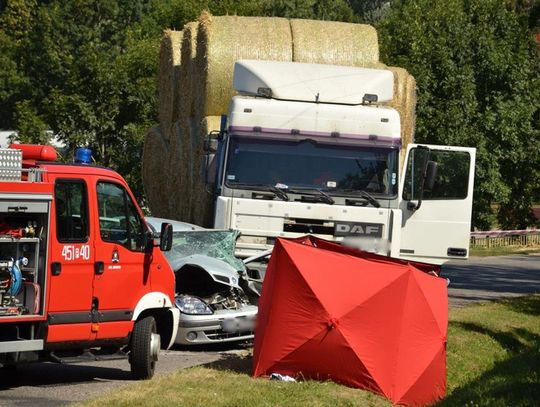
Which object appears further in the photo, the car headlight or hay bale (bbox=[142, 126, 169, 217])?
hay bale (bbox=[142, 126, 169, 217])

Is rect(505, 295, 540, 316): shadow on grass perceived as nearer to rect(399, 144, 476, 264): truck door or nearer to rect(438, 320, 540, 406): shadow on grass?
rect(399, 144, 476, 264): truck door

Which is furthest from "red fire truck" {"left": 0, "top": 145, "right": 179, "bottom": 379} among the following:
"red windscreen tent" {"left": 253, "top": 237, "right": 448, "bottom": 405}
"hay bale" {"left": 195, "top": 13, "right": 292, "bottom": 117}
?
"hay bale" {"left": 195, "top": 13, "right": 292, "bottom": 117}

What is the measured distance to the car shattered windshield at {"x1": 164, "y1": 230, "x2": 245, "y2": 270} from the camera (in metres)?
17.1

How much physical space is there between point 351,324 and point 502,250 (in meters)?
35.9

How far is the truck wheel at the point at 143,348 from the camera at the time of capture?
13.0m

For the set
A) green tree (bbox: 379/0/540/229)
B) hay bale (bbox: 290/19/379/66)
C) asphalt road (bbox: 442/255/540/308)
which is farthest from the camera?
green tree (bbox: 379/0/540/229)

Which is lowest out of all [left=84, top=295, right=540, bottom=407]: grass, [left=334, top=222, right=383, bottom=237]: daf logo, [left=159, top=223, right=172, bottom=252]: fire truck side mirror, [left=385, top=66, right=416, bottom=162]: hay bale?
[left=84, top=295, right=540, bottom=407]: grass

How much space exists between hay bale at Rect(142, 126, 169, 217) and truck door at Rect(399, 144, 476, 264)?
598 cm

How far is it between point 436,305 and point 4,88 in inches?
2734

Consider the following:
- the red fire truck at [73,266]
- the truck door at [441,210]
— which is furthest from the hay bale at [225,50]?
the red fire truck at [73,266]

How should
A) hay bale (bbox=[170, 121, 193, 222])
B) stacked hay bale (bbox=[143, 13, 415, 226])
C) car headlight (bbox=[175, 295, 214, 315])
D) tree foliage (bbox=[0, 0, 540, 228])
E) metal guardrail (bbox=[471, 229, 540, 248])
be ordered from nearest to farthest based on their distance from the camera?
1. car headlight (bbox=[175, 295, 214, 315])
2. stacked hay bale (bbox=[143, 13, 415, 226])
3. hay bale (bbox=[170, 121, 193, 222])
4. tree foliage (bbox=[0, 0, 540, 228])
5. metal guardrail (bbox=[471, 229, 540, 248])

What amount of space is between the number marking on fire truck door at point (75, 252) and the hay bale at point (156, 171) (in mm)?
11127

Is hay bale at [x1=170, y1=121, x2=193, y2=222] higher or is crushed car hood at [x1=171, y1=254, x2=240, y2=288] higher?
hay bale at [x1=170, y1=121, x2=193, y2=222]

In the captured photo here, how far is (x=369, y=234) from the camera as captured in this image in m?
17.8
